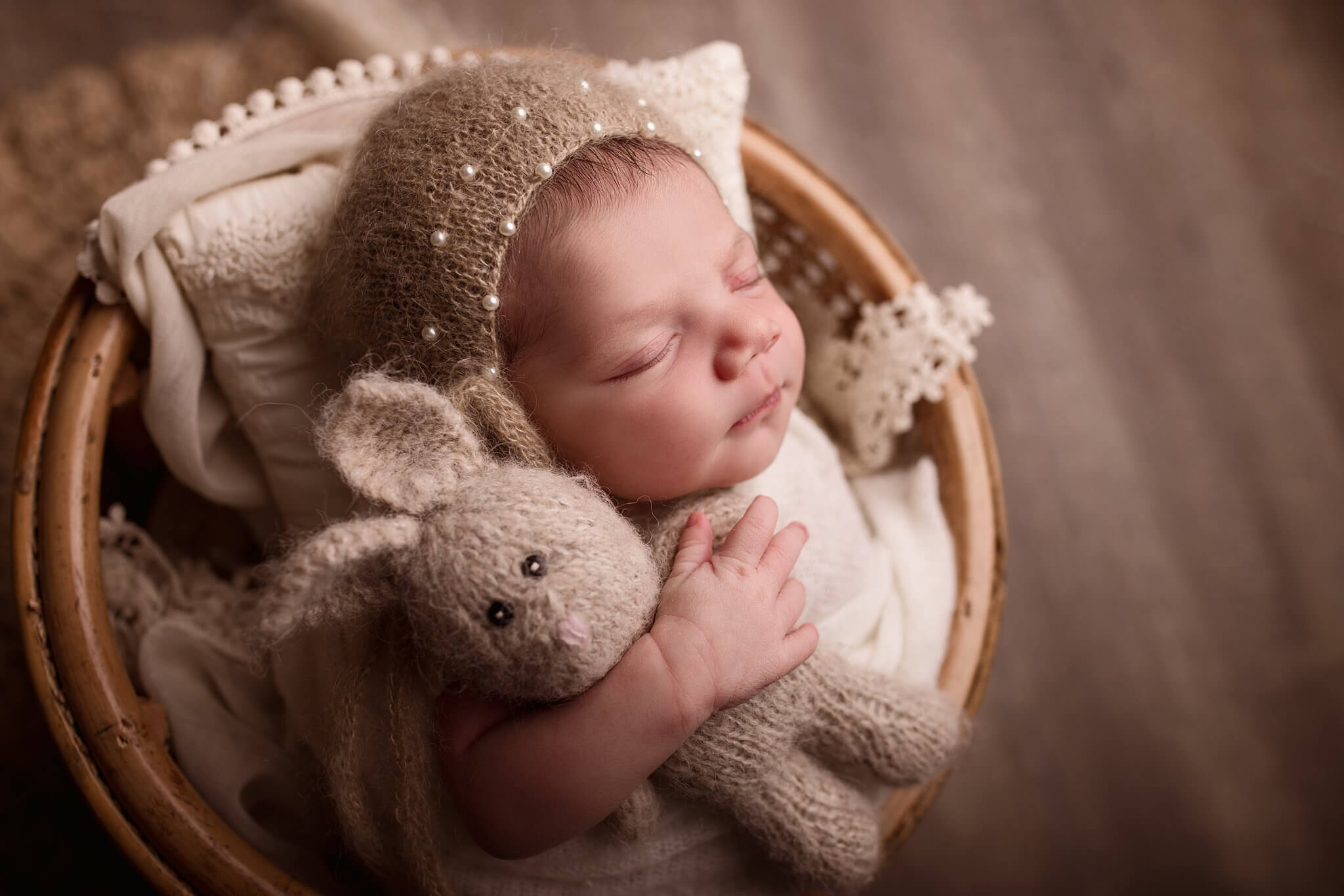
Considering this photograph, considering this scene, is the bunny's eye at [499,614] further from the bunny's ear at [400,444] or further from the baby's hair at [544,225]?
the baby's hair at [544,225]

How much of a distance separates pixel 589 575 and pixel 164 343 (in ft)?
1.89

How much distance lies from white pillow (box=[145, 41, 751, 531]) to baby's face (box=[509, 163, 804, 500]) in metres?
0.21

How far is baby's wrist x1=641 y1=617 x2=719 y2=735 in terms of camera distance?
0.65 metres

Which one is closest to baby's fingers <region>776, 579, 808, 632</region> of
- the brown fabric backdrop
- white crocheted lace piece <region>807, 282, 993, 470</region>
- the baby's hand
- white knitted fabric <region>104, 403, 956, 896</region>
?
the baby's hand

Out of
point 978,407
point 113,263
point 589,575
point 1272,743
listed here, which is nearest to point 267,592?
point 589,575

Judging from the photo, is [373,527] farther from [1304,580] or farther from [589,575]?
[1304,580]

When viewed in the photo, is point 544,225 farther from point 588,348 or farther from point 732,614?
point 732,614

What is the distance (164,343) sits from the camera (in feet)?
2.97

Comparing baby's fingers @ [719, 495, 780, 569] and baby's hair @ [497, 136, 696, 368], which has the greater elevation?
baby's hair @ [497, 136, 696, 368]

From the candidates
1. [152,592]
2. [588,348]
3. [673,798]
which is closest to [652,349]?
[588,348]

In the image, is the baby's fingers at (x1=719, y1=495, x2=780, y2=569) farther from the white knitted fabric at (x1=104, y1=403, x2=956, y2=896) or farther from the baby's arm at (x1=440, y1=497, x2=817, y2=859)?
the white knitted fabric at (x1=104, y1=403, x2=956, y2=896)

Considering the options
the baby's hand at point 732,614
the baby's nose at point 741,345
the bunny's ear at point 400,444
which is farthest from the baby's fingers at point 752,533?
the bunny's ear at point 400,444

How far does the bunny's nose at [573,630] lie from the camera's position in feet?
1.96

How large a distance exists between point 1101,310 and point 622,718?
4.59ft
